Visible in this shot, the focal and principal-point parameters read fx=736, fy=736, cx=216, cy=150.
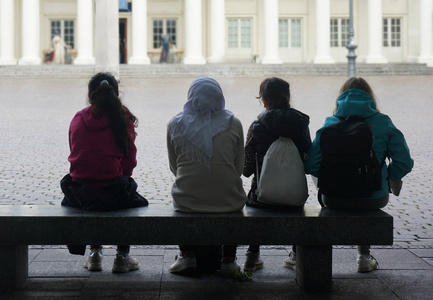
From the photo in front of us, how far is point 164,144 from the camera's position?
1352 cm

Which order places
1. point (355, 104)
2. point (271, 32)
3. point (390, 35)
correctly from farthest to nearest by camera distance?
point (390, 35), point (271, 32), point (355, 104)

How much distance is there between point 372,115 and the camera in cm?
512

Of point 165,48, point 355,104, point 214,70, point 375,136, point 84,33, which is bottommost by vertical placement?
point 375,136

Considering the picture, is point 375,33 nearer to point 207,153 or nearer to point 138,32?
point 138,32

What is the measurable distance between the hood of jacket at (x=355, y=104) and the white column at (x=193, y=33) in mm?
34343

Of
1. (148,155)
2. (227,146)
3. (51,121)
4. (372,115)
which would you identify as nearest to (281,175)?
(227,146)

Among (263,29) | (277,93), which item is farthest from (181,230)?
(263,29)

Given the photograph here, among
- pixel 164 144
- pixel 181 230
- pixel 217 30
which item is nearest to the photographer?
pixel 181 230

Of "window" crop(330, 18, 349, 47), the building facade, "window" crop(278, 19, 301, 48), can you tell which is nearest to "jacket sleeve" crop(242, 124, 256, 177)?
the building facade

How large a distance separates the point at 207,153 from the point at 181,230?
1.74 feet

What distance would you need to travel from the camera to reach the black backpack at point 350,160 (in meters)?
4.91

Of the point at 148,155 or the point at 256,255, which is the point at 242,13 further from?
→ the point at 256,255

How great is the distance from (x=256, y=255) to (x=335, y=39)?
132ft

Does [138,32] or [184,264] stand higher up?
[138,32]
